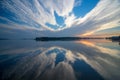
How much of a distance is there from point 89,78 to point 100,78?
78 centimetres

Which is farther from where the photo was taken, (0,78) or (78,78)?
(78,78)

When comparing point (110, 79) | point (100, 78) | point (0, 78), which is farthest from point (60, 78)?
point (0, 78)

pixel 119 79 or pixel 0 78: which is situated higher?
pixel 0 78

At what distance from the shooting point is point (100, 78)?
8.43 meters

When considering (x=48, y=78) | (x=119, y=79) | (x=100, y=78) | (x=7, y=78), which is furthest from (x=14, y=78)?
(x=119, y=79)

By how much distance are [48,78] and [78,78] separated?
2.10 m

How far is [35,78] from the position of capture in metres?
8.18

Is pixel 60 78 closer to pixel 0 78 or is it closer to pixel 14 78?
pixel 14 78

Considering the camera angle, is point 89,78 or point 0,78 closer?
point 0,78

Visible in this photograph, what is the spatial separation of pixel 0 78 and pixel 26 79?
1.70m

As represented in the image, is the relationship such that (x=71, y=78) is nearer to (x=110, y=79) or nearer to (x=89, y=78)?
(x=89, y=78)

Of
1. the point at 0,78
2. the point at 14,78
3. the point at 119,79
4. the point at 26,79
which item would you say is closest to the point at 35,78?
the point at 26,79

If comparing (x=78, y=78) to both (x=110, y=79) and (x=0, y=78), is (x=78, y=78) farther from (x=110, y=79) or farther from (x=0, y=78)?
(x=0, y=78)

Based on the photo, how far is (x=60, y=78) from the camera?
8.34 m
